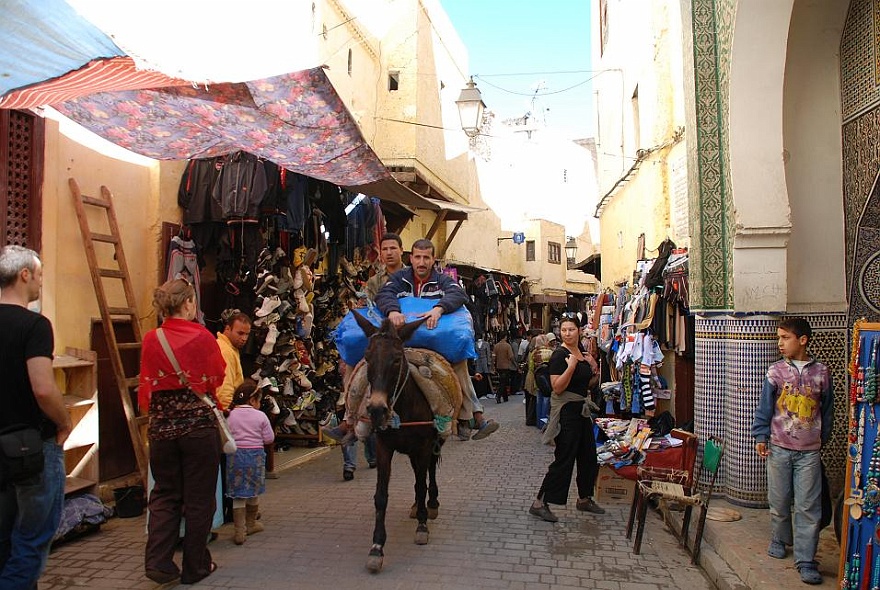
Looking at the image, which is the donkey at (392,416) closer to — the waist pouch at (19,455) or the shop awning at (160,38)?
the waist pouch at (19,455)

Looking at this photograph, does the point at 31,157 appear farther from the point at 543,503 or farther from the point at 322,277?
the point at 543,503

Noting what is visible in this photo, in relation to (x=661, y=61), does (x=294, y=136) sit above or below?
below

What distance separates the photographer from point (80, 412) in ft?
17.7

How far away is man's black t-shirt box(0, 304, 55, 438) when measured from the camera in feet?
10.3

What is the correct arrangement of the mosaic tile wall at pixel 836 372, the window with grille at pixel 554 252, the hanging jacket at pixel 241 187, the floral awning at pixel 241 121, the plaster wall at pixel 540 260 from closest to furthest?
the floral awning at pixel 241 121 → the mosaic tile wall at pixel 836 372 → the hanging jacket at pixel 241 187 → the plaster wall at pixel 540 260 → the window with grille at pixel 554 252

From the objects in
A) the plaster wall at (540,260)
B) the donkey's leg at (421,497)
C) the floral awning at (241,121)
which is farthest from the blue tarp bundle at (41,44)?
the plaster wall at (540,260)

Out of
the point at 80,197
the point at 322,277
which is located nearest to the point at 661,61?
the point at 322,277

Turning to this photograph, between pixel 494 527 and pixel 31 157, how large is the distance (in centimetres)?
526

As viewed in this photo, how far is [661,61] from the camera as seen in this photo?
9141 millimetres

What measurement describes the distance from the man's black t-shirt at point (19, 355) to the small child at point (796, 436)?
4.76 metres

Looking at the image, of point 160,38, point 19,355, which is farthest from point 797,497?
point 160,38

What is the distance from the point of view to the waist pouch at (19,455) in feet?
10.1

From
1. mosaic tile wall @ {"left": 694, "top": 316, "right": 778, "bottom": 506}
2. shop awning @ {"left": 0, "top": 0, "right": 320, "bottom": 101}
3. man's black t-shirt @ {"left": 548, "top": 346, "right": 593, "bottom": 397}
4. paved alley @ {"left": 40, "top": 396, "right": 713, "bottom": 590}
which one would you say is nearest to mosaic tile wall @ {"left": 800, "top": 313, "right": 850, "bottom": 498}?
mosaic tile wall @ {"left": 694, "top": 316, "right": 778, "bottom": 506}

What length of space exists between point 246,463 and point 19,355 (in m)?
2.17
